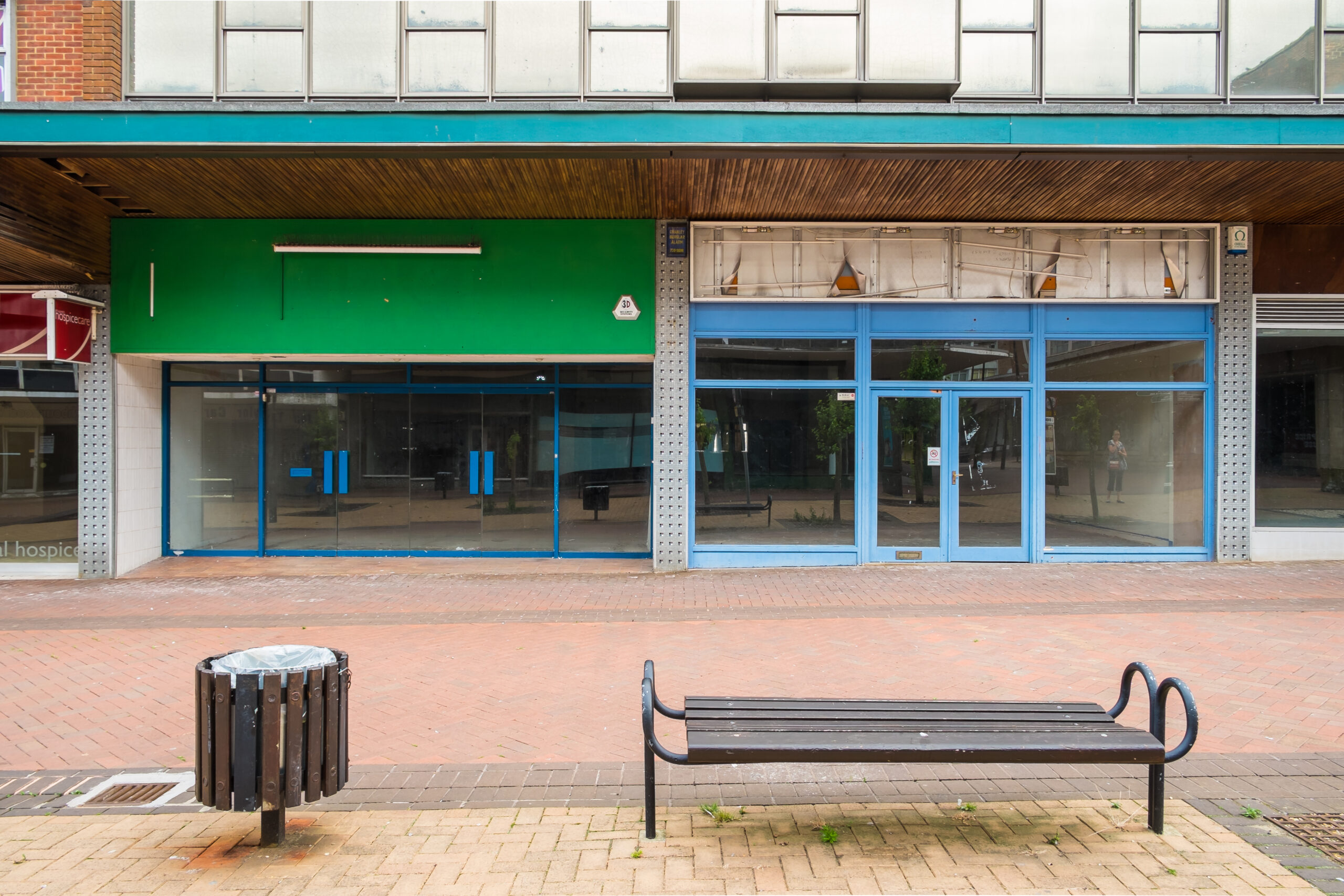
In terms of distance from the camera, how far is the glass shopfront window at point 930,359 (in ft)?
36.2

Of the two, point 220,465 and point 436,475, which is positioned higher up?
point 220,465

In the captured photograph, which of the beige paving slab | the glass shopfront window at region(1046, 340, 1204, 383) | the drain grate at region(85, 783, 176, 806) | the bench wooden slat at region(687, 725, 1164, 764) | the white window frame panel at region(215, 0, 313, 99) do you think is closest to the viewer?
the beige paving slab

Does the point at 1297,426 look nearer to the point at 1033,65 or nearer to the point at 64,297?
the point at 1033,65

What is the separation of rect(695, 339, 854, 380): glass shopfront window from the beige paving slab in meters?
7.45

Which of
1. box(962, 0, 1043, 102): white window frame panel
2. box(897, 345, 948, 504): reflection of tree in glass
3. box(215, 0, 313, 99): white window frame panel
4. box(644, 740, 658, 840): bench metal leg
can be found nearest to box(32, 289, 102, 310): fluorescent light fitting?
box(215, 0, 313, 99): white window frame panel

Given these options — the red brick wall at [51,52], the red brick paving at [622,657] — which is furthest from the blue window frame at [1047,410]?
the red brick wall at [51,52]

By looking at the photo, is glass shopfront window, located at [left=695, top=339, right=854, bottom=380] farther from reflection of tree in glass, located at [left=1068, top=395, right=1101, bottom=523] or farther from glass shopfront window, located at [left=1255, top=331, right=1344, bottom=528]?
glass shopfront window, located at [left=1255, top=331, right=1344, bottom=528]

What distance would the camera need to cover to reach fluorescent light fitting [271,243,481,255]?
35.2 feet

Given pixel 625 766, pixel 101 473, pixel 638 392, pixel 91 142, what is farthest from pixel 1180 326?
pixel 101 473

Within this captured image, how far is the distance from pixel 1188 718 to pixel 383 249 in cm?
1011

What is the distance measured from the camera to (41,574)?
10789mm

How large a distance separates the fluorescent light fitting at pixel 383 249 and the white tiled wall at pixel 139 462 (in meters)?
2.71

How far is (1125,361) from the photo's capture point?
36.7 feet

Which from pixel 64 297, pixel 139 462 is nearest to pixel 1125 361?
pixel 139 462
